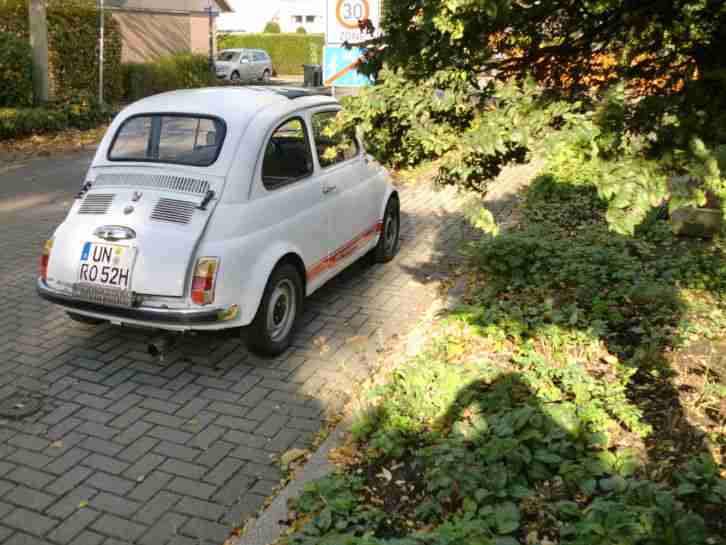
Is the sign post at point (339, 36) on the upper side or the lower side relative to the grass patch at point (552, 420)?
upper

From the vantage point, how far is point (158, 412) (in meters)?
5.14

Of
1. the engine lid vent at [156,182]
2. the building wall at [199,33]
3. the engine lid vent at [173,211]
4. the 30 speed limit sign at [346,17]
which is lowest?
the engine lid vent at [173,211]

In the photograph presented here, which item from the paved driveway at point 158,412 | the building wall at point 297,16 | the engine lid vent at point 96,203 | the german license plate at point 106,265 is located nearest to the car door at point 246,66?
the paved driveway at point 158,412

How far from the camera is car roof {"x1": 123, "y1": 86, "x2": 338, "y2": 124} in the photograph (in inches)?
237

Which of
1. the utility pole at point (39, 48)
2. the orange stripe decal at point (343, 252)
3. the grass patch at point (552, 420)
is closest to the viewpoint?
the grass patch at point (552, 420)

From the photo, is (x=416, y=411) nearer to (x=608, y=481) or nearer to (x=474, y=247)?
(x=608, y=481)

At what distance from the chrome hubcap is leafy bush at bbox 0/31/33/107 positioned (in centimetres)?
1405

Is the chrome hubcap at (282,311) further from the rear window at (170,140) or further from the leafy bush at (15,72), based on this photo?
the leafy bush at (15,72)

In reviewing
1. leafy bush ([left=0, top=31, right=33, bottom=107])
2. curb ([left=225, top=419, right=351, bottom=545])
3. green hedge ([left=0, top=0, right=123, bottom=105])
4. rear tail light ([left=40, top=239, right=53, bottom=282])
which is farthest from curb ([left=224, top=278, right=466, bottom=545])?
green hedge ([left=0, top=0, right=123, bottom=105])

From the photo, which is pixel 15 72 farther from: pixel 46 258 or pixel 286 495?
pixel 286 495

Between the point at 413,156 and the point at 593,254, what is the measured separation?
11.1 feet

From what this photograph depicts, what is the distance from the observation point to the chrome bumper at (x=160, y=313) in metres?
5.21

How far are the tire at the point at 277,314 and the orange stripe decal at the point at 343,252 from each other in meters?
0.26

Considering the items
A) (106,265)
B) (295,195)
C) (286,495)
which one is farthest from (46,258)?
(286,495)
